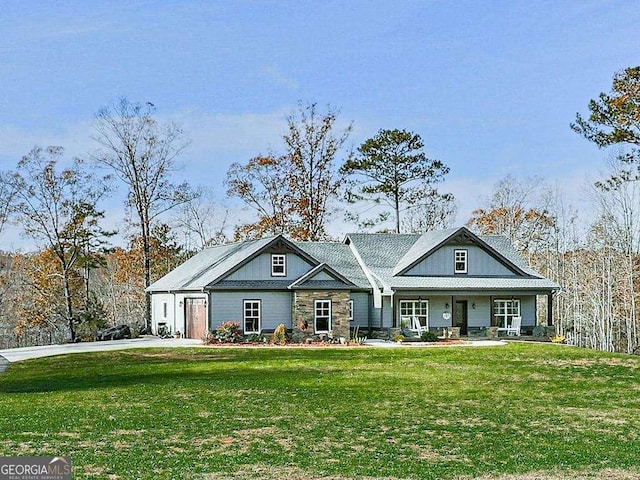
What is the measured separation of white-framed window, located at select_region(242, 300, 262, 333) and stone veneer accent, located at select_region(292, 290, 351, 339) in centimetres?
144

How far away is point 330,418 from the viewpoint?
14.7 m

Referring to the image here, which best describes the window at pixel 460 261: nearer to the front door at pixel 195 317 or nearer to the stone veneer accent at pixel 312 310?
the stone veneer accent at pixel 312 310

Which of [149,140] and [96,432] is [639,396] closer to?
[96,432]

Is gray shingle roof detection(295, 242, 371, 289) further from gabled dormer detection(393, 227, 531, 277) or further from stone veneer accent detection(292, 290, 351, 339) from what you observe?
stone veneer accent detection(292, 290, 351, 339)

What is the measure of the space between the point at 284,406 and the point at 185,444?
4.21m

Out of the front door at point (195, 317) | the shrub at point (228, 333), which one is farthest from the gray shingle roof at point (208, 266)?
the shrub at point (228, 333)

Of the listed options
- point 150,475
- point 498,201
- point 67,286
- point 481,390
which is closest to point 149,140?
point 67,286

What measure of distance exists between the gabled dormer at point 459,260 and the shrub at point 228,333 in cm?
780

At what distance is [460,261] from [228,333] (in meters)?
11.1

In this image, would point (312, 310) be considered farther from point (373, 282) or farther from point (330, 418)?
point (330, 418)

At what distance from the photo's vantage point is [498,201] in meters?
56.2

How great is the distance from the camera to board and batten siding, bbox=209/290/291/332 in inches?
1355

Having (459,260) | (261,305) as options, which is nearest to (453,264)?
(459,260)

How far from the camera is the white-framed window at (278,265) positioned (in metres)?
35.5
